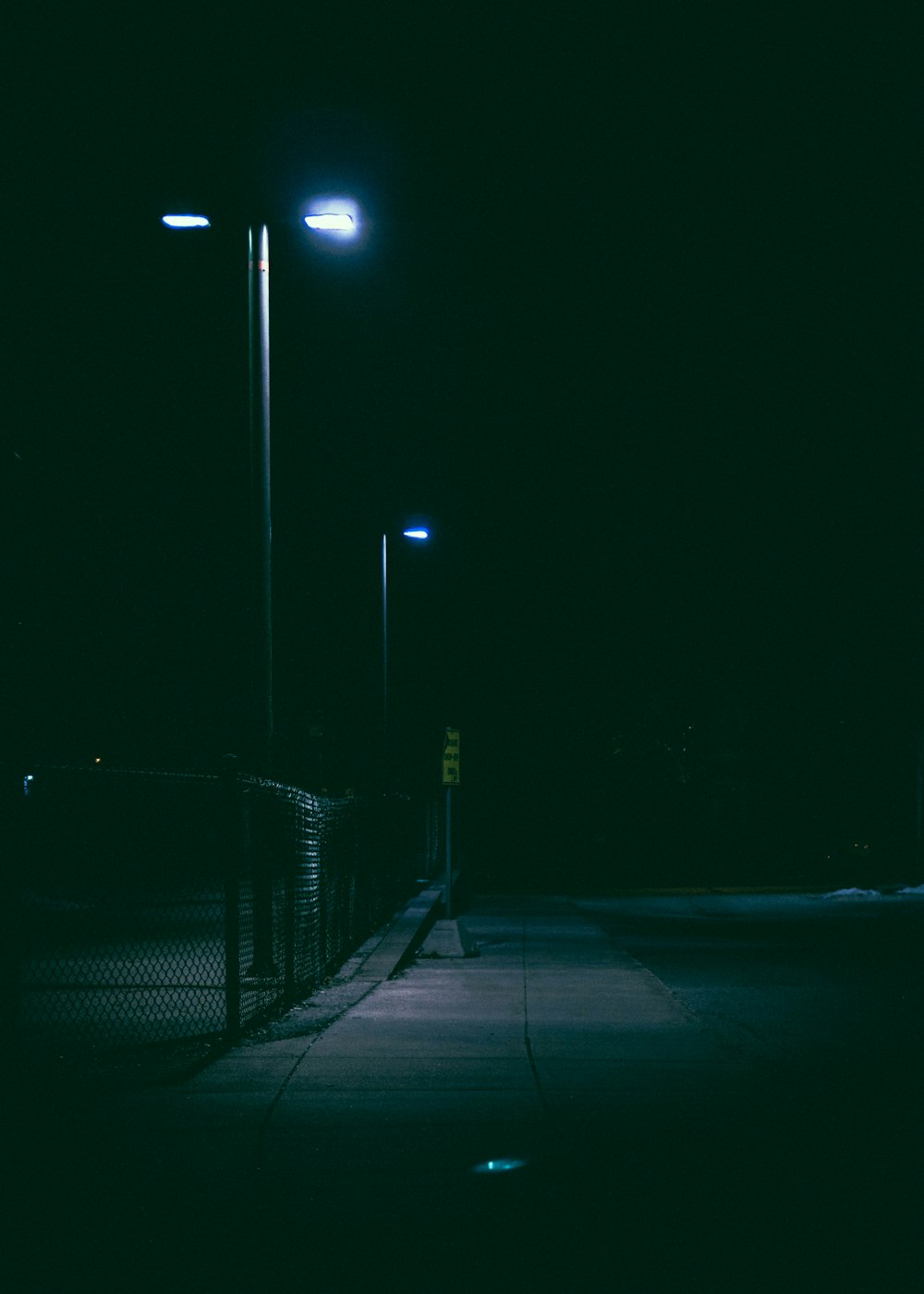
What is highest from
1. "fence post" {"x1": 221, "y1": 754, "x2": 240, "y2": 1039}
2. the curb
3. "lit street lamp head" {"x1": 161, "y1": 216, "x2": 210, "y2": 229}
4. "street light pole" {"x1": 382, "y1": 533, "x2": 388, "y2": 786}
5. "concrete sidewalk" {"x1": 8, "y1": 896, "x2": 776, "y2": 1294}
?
"lit street lamp head" {"x1": 161, "y1": 216, "x2": 210, "y2": 229}

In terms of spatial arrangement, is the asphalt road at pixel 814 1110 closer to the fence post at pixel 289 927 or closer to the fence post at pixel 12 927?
the fence post at pixel 12 927

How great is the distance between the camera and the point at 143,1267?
5.20 metres

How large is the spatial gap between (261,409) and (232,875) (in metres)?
5.53

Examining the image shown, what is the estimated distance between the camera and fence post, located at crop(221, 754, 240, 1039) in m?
9.47

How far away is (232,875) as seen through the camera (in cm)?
951

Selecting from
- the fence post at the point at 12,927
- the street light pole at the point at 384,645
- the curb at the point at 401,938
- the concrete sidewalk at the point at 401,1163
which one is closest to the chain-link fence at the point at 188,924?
the fence post at the point at 12,927

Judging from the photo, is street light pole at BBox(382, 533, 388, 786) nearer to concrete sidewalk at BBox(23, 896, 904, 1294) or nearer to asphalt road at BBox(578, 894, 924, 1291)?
asphalt road at BBox(578, 894, 924, 1291)

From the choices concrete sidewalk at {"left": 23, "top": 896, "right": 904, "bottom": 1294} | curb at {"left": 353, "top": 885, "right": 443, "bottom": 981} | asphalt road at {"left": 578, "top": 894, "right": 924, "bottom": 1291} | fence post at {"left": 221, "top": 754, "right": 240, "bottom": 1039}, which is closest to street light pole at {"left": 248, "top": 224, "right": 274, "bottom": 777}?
curb at {"left": 353, "top": 885, "right": 443, "bottom": 981}

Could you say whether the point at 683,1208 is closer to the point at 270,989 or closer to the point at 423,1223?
the point at 423,1223

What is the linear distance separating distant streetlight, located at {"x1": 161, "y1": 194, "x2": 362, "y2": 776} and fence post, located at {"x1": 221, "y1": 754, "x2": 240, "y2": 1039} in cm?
367

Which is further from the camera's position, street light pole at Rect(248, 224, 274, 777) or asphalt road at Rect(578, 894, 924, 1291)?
street light pole at Rect(248, 224, 274, 777)

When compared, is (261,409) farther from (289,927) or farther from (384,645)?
(384,645)

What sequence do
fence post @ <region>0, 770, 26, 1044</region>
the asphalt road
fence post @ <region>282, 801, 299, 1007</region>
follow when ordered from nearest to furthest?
the asphalt road, fence post @ <region>0, 770, 26, 1044</region>, fence post @ <region>282, 801, 299, 1007</region>

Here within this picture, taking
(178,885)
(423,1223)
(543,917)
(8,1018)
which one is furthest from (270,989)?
(178,885)
